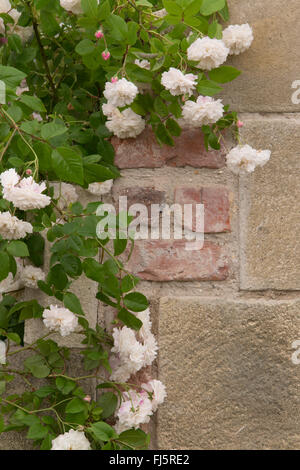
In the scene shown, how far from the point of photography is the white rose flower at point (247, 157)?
1.20 meters

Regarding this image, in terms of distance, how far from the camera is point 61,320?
1.18m

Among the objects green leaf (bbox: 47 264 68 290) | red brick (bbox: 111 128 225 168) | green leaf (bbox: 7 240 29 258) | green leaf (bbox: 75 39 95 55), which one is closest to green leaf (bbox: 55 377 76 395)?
green leaf (bbox: 47 264 68 290)

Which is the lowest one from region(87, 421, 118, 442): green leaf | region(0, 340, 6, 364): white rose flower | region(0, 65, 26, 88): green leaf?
region(87, 421, 118, 442): green leaf

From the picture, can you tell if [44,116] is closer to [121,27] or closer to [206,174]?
[121,27]

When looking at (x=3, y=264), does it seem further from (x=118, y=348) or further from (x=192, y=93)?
(x=192, y=93)

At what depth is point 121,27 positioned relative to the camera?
3.83 feet

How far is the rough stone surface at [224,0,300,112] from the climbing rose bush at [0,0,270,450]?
0.15ft

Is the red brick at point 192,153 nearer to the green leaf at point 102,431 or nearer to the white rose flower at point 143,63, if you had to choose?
the white rose flower at point 143,63

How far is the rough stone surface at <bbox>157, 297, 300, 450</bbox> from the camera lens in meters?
1.21

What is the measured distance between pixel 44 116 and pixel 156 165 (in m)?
0.31

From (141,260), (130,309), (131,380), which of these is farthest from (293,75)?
(131,380)

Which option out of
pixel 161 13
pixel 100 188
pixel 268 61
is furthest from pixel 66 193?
pixel 268 61

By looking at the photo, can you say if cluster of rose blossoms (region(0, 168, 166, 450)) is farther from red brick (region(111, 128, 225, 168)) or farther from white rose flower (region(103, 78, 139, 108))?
white rose flower (region(103, 78, 139, 108))

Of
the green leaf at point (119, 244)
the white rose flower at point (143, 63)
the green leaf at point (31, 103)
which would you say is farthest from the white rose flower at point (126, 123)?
the green leaf at point (119, 244)
